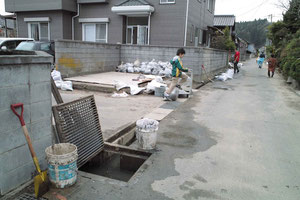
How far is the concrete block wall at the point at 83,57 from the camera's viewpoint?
10.2 m

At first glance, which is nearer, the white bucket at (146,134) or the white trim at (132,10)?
the white bucket at (146,134)

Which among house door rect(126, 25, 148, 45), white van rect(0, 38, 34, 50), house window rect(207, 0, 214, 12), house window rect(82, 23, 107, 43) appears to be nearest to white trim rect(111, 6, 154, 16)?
house door rect(126, 25, 148, 45)

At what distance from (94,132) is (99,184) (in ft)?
3.71

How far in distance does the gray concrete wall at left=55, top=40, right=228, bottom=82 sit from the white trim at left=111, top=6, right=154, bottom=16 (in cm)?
382

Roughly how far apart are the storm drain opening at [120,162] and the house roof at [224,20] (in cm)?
3044

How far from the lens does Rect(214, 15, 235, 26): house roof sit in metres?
31.6

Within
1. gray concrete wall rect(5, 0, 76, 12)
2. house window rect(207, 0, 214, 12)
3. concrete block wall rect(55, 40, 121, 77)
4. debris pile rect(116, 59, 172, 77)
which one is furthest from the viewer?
house window rect(207, 0, 214, 12)

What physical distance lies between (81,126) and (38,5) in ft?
60.5

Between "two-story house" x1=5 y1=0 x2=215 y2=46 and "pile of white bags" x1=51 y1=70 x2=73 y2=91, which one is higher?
"two-story house" x1=5 y1=0 x2=215 y2=46

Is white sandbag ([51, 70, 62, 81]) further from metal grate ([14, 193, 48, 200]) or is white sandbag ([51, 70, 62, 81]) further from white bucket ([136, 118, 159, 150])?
metal grate ([14, 193, 48, 200])

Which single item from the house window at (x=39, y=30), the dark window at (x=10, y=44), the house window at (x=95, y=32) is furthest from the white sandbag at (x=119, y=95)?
the house window at (x=39, y=30)

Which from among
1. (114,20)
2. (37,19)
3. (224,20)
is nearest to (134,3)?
(114,20)

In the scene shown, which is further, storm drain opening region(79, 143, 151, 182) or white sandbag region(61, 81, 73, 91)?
white sandbag region(61, 81, 73, 91)

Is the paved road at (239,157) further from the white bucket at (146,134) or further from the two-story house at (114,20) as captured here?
the two-story house at (114,20)
